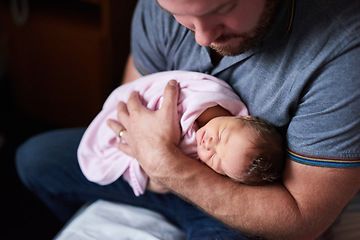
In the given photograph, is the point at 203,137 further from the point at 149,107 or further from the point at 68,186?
the point at 68,186

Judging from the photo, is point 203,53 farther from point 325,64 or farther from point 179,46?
point 325,64

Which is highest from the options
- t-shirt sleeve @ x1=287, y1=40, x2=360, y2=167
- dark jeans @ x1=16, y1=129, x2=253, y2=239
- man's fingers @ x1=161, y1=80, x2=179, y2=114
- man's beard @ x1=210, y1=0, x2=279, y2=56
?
man's beard @ x1=210, y1=0, x2=279, y2=56

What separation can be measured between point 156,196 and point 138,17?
0.55 metres

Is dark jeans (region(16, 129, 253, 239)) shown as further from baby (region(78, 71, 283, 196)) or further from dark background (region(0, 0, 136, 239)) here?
dark background (region(0, 0, 136, 239))

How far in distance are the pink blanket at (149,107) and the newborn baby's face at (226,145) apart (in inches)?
1.7

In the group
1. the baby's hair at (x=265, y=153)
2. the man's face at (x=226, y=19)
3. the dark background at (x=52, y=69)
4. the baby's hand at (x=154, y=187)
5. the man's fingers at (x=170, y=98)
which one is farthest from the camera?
the dark background at (x=52, y=69)

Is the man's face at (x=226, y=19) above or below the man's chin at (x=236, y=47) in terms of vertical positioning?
above

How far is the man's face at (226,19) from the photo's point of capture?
0.88 m

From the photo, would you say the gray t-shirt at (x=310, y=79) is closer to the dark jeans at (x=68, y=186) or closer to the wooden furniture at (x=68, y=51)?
the dark jeans at (x=68, y=186)

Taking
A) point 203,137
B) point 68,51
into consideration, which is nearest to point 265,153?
point 203,137

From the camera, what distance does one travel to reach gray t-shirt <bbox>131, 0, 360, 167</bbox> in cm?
90

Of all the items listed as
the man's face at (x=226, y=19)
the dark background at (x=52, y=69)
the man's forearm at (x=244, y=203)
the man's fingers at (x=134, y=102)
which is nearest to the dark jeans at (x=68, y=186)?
the man's forearm at (x=244, y=203)

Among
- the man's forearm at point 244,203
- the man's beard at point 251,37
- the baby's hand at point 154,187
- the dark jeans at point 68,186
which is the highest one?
the man's beard at point 251,37

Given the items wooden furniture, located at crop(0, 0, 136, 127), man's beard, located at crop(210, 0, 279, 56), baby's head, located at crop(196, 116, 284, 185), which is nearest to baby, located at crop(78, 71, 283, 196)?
baby's head, located at crop(196, 116, 284, 185)
